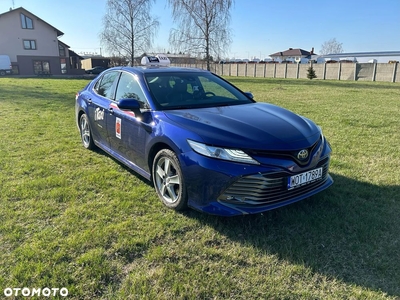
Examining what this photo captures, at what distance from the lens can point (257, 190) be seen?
8.68 feet

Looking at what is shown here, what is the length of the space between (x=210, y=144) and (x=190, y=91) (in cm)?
136

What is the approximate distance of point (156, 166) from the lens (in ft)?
10.9

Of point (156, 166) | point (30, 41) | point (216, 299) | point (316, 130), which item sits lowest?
point (216, 299)

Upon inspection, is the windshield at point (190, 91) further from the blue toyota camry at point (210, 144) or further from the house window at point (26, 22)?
the house window at point (26, 22)

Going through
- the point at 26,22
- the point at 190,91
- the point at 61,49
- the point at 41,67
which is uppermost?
the point at 26,22

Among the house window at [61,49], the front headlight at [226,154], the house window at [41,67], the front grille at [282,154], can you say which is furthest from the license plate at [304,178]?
the house window at [61,49]

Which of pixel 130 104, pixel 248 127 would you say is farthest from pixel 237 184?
pixel 130 104

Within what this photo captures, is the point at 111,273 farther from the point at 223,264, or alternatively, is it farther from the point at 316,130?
the point at 316,130

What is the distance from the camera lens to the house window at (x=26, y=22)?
129 feet

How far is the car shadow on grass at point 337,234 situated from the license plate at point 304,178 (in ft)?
1.37

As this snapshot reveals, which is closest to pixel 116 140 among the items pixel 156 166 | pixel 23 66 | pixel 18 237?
pixel 156 166

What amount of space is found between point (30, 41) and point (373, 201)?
47.0m

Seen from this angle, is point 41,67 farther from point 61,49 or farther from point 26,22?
point 26,22

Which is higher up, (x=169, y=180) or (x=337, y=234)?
(x=169, y=180)
